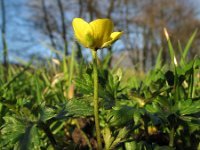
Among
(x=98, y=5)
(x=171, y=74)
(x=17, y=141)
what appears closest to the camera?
(x=17, y=141)

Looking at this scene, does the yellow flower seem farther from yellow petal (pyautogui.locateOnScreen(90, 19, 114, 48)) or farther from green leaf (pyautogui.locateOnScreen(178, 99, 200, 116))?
green leaf (pyautogui.locateOnScreen(178, 99, 200, 116))

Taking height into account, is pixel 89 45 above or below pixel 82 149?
above

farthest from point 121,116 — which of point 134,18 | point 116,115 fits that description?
point 134,18

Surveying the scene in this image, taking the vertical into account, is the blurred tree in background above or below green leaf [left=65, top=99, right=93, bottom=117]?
above

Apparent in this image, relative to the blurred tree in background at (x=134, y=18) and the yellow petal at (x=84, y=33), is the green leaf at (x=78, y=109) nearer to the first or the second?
the yellow petal at (x=84, y=33)

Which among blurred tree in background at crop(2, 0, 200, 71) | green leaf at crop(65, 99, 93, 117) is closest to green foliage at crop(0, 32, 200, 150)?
green leaf at crop(65, 99, 93, 117)

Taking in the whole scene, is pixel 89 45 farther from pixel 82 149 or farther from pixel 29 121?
pixel 82 149

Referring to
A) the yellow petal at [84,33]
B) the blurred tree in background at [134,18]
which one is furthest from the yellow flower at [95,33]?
the blurred tree in background at [134,18]

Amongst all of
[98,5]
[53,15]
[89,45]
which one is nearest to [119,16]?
[98,5]
